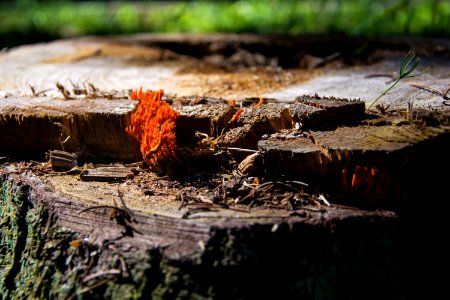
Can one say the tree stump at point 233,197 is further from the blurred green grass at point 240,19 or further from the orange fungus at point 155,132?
the blurred green grass at point 240,19

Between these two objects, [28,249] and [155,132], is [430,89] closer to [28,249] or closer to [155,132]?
[155,132]

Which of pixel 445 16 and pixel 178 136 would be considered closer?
pixel 178 136

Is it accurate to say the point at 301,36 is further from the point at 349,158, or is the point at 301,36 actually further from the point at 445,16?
the point at 349,158

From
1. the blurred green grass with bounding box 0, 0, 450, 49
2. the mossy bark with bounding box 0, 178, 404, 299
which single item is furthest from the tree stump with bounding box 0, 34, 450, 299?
the blurred green grass with bounding box 0, 0, 450, 49

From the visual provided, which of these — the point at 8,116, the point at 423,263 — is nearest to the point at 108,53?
the point at 8,116

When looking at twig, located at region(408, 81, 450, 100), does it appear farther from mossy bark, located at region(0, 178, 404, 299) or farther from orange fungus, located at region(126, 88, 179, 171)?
orange fungus, located at region(126, 88, 179, 171)

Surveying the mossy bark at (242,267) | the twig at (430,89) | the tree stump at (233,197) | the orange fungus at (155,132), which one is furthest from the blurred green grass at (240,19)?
the mossy bark at (242,267)

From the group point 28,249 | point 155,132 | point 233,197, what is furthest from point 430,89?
point 28,249
